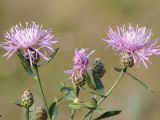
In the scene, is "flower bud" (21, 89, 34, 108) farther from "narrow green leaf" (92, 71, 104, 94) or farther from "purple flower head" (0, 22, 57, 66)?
"narrow green leaf" (92, 71, 104, 94)

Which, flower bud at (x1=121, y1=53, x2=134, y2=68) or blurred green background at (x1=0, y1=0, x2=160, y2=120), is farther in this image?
blurred green background at (x1=0, y1=0, x2=160, y2=120)

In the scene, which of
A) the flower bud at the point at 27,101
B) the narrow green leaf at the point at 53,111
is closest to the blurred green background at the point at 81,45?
the flower bud at the point at 27,101

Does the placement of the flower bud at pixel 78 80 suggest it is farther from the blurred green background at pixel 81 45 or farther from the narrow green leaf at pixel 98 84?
the blurred green background at pixel 81 45

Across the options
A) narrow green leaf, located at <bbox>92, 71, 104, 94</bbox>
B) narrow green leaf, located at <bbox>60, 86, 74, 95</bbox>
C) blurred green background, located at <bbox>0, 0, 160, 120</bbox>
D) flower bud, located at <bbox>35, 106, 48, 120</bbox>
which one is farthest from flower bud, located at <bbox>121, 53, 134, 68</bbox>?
blurred green background, located at <bbox>0, 0, 160, 120</bbox>

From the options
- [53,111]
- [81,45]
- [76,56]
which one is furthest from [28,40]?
[81,45]

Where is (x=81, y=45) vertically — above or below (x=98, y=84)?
above

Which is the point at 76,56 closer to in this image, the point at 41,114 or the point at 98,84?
the point at 98,84
